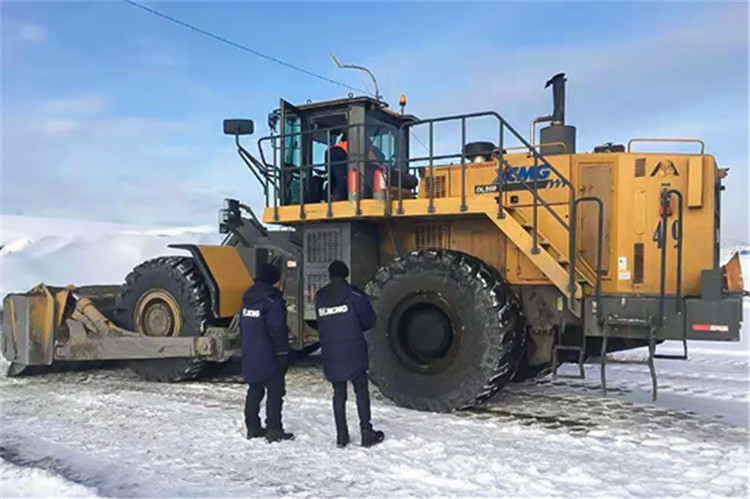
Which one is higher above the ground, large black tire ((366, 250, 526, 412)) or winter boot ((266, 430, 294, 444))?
A: large black tire ((366, 250, 526, 412))

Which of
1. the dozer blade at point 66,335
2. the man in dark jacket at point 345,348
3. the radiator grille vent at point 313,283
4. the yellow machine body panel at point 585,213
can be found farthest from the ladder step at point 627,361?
the dozer blade at point 66,335

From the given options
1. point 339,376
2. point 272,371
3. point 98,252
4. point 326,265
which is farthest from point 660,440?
point 98,252

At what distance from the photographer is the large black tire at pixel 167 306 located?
26.3 ft

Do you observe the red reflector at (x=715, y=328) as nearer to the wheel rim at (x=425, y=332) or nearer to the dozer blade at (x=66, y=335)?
the wheel rim at (x=425, y=332)

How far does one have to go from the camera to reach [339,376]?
206 inches

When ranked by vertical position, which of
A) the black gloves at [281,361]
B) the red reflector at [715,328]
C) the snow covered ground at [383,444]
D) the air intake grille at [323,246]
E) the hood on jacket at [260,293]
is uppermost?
the air intake grille at [323,246]

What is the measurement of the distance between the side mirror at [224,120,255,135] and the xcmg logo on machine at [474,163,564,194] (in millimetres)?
2816

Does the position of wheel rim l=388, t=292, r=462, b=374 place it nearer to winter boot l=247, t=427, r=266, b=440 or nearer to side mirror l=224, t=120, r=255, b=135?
winter boot l=247, t=427, r=266, b=440

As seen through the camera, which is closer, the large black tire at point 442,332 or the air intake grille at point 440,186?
the large black tire at point 442,332

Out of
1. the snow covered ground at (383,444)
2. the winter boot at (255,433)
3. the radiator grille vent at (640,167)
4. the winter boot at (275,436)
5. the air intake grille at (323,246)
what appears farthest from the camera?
the air intake grille at (323,246)

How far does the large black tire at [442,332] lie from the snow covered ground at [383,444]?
0.87 ft

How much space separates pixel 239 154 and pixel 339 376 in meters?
3.72

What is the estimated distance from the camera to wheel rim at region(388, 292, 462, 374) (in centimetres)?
650

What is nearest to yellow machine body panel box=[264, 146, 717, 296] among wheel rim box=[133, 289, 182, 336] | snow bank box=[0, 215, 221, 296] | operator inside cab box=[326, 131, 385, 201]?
operator inside cab box=[326, 131, 385, 201]
